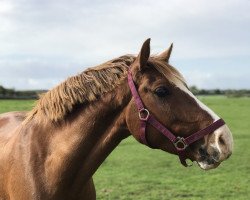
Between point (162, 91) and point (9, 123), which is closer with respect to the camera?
point (162, 91)

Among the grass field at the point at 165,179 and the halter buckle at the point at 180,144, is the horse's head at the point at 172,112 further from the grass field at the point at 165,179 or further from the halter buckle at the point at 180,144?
the grass field at the point at 165,179

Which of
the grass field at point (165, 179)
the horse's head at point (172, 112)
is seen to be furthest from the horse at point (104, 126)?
the grass field at point (165, 179)

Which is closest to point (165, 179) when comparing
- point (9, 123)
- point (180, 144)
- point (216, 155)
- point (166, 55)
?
point (9, 123)

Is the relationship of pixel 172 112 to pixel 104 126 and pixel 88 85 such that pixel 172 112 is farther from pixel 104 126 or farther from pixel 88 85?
pixel 88 85

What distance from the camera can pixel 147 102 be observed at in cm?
331

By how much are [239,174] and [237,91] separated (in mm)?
62820

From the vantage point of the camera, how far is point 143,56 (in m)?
3.31

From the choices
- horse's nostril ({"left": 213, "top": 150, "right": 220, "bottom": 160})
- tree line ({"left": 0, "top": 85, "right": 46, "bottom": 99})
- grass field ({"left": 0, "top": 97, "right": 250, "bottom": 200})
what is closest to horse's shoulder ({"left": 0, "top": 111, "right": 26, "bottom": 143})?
horse's nostril ({"left": 213, "top": 150, "right": 220, "bottom": 160})

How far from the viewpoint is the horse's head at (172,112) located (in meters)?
3.14

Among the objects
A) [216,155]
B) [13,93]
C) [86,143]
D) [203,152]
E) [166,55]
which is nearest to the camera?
[216,155]

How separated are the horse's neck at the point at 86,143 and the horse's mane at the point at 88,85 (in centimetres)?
8

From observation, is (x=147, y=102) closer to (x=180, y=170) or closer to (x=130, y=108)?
(x=130, y=108)

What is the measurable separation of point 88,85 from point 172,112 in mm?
728

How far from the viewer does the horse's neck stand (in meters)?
3.47
